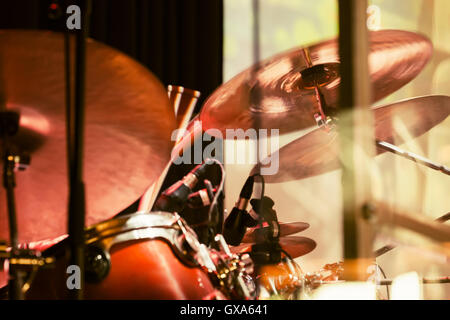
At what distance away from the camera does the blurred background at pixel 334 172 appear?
7.06 feet

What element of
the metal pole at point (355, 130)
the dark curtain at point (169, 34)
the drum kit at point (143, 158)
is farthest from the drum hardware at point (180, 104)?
the metal pole at point (355, 130)

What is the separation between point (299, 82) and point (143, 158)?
0.47 metres

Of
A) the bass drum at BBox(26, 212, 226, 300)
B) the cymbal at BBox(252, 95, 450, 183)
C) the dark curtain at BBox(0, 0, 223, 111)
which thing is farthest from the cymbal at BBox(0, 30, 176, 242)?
the dark curtain at BBox(0, 0, 223, 111)

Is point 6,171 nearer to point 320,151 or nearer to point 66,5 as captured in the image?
point 66,5

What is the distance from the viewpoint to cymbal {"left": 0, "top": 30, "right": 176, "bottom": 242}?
85cm

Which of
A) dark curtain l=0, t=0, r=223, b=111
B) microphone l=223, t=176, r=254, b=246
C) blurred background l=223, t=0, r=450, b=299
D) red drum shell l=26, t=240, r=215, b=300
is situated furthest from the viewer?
blurred background l=223, t=0, r=450, b=299

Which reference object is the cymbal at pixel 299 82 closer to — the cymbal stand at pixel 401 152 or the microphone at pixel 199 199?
the cymbal stand at pixel 401 152

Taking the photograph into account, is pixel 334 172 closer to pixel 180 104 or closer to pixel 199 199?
pixel 180 104

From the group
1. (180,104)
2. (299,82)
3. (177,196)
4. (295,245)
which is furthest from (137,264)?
(295,245)

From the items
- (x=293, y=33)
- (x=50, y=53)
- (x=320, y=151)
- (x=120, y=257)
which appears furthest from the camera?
(x=293, y=33)

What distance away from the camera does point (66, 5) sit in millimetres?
748

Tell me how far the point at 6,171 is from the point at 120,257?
0.80ft

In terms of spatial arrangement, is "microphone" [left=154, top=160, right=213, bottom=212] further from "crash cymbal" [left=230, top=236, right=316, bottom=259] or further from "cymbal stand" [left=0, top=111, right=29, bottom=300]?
"crash cymbal" [left=230, top=236, right=316, bottom=259]

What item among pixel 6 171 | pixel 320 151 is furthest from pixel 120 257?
pixel 320 151
